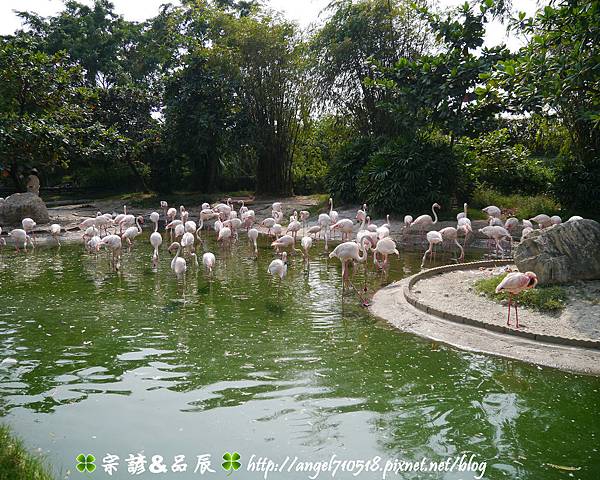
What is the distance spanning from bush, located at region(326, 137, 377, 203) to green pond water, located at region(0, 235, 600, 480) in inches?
524

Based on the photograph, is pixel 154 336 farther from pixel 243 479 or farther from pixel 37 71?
pixel 37 71

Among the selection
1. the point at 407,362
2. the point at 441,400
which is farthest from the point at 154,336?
the point at 441,400

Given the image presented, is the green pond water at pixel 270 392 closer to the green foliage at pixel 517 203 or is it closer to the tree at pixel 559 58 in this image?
the tree at pixel 559 58

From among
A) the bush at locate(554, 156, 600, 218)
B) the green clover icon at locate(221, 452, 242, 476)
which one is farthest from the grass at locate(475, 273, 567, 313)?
the bush at locate(554, 156, 600, 218)

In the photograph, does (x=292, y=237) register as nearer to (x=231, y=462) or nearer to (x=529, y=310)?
(x=529, y=310)

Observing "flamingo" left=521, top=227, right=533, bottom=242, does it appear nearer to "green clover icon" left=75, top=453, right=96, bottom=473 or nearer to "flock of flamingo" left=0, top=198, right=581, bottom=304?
"flock of flamingo" left=0, top=198, right=581, bottom=304

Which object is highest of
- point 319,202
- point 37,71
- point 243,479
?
point 37,71

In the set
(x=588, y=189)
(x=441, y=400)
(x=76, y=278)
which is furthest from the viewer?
(x=588, y=189)

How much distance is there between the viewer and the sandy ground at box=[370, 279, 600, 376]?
6.00 metres

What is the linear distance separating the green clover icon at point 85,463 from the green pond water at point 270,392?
0.06m

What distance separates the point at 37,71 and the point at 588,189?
19931 mm

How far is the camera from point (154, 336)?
705 cm

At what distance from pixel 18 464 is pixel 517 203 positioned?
18.5 metres

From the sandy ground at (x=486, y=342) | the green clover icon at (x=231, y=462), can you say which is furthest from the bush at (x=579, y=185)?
the green clover icon at (x=231, y=462)
